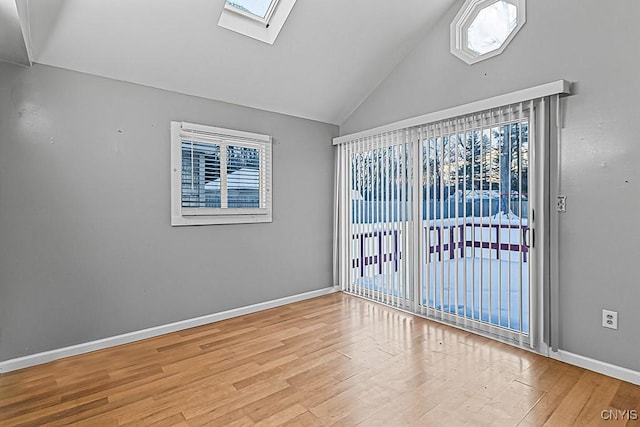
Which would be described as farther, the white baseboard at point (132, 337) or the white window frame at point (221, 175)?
the white window frame at point (221, 175)

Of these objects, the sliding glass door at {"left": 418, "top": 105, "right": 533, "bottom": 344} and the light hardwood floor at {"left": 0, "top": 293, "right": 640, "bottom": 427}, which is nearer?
the light hardwood floor at {"left": 0, "top": 293, "right": 640, "bottom": 427}

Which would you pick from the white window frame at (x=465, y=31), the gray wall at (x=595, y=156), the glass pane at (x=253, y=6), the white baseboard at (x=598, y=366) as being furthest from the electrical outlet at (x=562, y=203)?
the glass pane at (x=253, y=6)

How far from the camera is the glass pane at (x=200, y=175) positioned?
11.0 feet

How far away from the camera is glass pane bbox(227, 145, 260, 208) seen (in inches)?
145

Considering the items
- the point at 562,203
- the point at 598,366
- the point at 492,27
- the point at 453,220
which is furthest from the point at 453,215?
the point at 492,27

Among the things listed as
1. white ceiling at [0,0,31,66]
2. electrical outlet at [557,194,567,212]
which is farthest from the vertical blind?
white ceiling at [0,0,31,66]

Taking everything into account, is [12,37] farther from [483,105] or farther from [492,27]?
[492,27]

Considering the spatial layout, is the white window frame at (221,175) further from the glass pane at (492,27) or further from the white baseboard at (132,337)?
the glass pane at (492,27)

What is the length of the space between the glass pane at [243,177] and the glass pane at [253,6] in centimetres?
131

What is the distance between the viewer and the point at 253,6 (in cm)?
310

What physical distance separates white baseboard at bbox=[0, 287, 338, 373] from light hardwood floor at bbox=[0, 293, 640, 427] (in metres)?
0.08

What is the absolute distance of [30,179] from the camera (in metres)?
2.60

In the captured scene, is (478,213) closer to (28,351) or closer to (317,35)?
(317,35)

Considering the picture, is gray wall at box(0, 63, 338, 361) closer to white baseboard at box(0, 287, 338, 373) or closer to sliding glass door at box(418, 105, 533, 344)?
white baseboard at box(0, 287, 338, 373)
